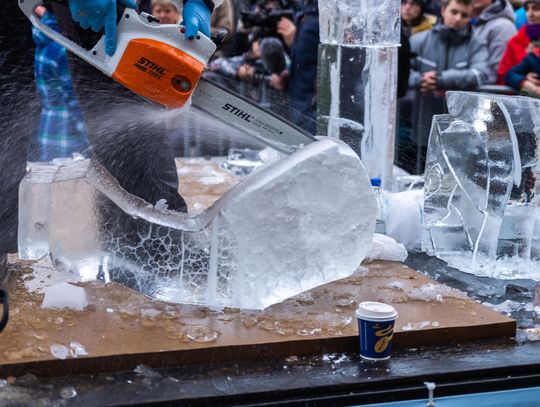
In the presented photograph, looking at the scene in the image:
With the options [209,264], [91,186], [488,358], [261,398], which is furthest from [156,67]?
[488,358]

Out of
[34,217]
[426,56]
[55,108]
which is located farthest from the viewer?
[426,56]

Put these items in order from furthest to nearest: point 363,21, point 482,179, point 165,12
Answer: point 165,12 < point 363,21 < point 482,179

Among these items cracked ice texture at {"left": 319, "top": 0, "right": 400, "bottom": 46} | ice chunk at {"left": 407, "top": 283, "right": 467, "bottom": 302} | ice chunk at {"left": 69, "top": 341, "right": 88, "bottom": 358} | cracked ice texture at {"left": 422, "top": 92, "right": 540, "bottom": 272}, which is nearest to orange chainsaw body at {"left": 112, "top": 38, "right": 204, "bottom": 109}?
ice chunk at {"left": 69, "top": 341, "right": 88, "bottom": 358}

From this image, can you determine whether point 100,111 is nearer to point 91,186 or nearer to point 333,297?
point 91,186

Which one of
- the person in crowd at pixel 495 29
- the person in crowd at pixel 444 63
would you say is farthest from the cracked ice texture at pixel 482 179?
the person in crowd at pixel 495 29

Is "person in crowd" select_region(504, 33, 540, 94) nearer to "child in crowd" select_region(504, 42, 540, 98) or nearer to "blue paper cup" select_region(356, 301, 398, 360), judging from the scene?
"child in crowd" select_region(504, 42, 540, 98)

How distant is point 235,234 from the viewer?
2.51m

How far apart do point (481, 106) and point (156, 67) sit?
121 cm

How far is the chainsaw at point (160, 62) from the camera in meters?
2.54

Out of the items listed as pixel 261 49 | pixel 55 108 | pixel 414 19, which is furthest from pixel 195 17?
pixel 414 19

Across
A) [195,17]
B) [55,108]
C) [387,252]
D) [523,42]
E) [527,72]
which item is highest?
[195,17]

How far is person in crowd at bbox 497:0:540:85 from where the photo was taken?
211 inches

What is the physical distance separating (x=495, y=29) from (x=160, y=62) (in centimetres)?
366

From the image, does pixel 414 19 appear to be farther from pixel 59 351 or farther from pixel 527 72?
pixel 59 351
